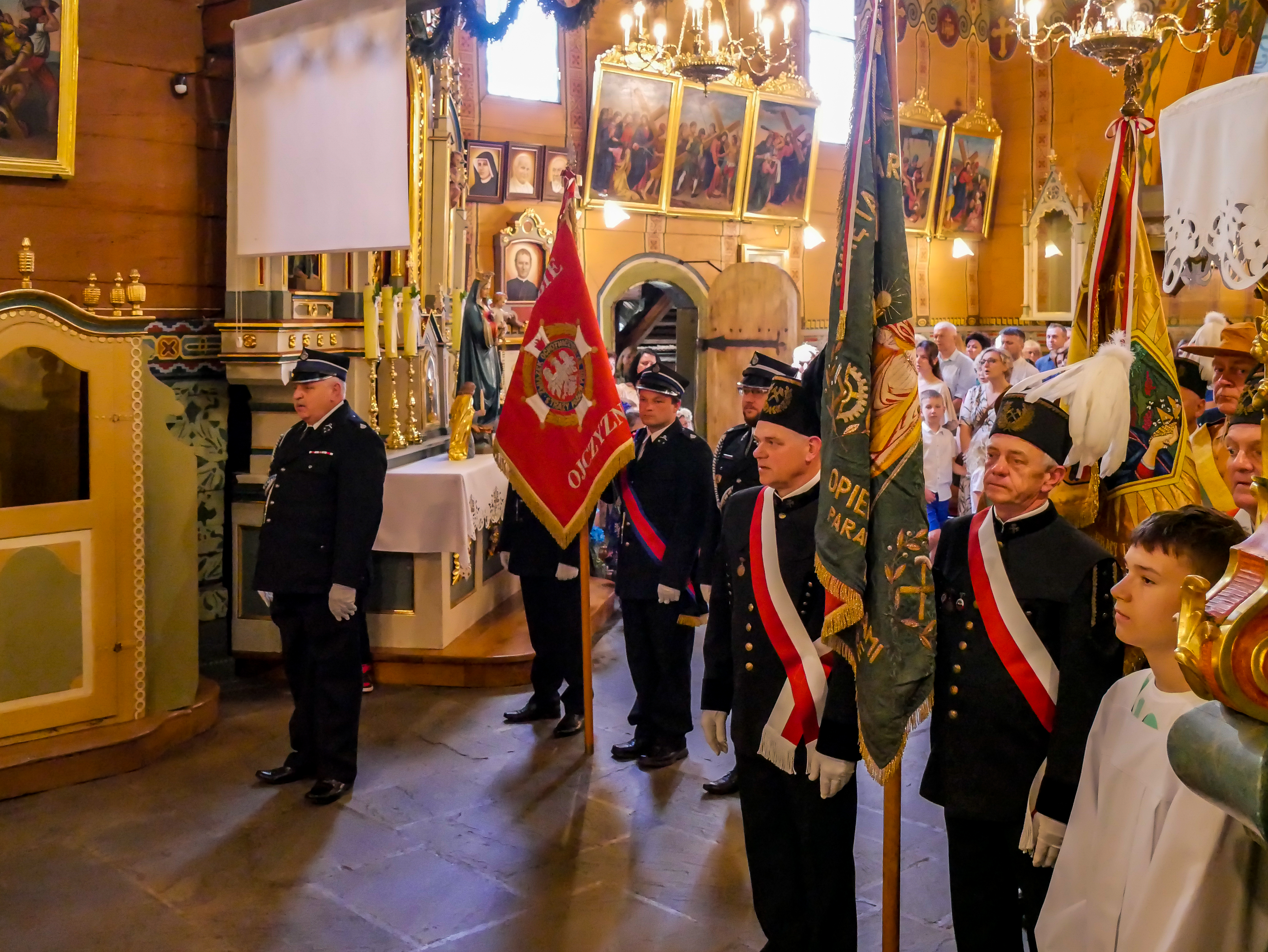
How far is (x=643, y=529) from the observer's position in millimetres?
4961

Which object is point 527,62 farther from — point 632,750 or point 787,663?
point 787,663

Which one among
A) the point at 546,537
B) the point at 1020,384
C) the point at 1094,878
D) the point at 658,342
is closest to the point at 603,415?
the point at 546,537

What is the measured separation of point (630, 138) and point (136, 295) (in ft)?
27.4

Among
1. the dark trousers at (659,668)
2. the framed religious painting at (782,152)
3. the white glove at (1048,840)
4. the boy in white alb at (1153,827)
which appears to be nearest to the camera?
the boy in white alb at (1153,827)

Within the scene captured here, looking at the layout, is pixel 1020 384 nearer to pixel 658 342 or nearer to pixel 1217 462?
pixel 1217 462

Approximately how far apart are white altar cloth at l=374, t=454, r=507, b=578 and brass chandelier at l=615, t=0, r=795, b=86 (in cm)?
431

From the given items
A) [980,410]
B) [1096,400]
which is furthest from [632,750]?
[980,410]

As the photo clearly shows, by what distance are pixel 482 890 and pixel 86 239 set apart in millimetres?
3909

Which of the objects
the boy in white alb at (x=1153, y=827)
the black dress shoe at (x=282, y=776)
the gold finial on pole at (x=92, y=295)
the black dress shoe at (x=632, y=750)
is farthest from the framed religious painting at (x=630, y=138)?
the boy in white alb at (x=1153, y=827)

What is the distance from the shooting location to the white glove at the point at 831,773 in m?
2.65

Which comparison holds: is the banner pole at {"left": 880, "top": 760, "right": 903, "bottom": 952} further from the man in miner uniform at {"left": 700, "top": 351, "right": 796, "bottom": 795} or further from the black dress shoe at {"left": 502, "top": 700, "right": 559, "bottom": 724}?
the black dress shoe at {"left": 502, "top": 700, "right": 559, "bottom": 724}

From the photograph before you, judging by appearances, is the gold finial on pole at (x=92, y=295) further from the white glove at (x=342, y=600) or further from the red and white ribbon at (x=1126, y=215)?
the red and white ribbon at (x=1126, y=215)

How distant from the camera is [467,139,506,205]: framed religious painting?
1127 cm

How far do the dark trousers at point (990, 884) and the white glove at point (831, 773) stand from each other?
0.25 m
